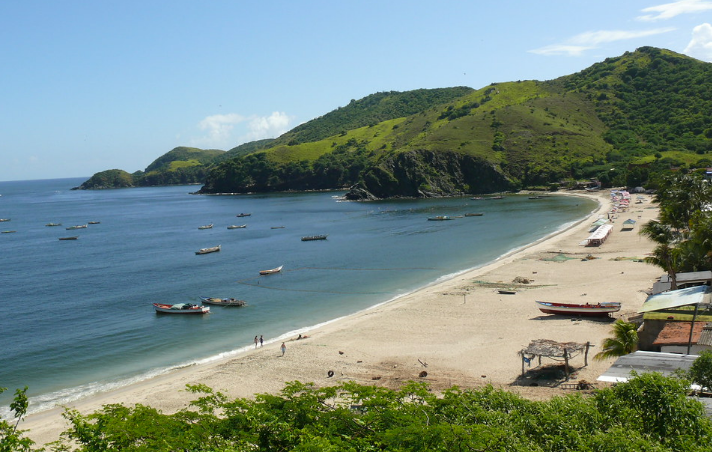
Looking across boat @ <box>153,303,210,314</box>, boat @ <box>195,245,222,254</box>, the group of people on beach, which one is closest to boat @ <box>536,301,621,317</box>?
the group of people on beach

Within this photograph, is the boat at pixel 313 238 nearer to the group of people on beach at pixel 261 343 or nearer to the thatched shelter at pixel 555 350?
the group of people on beach at pixel 261 343

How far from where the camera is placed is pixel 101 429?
679 inches

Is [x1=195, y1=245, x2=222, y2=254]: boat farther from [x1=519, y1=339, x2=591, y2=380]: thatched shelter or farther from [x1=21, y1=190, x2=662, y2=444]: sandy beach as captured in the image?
[x1=519, y1=339, x2=591, y2=380]: thatched shelter

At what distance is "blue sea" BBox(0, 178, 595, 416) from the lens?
40906mm

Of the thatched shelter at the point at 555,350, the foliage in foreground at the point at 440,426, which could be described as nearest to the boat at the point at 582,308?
the thatched shelter at the point at 555,350

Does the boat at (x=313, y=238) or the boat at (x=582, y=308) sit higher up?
the boat at (x=313, y=238)

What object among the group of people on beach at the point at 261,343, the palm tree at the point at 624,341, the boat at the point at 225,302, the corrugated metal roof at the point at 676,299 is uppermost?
the corrugated metal roof at the point at 676,299

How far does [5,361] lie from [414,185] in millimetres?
153877

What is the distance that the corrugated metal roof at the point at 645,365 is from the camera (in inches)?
845

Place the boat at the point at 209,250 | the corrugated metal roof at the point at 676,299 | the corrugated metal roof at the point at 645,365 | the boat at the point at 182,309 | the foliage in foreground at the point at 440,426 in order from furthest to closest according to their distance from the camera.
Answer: the boat at the point at 209,250 < the boat at the point at 182,309 < the corrugated metal roof at the point at 676,299 < the corrugated metal roof at the point at 645,365 < the foliage in foreground at the point at 440,426

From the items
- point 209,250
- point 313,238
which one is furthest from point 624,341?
point 313,238

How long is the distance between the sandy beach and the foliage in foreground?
32.2ft

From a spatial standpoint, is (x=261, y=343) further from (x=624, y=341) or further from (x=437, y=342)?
(x=624, y=341)

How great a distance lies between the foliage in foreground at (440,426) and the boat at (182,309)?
108 feet
